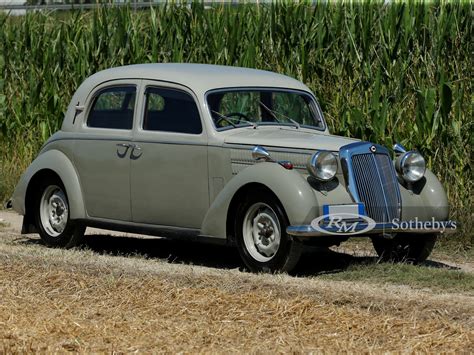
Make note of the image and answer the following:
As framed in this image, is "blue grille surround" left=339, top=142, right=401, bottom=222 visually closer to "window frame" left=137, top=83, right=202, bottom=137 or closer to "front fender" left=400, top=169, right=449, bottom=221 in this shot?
"front fender" left=400, top=169, right=449, bottom=221

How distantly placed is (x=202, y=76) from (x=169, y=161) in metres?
0.85

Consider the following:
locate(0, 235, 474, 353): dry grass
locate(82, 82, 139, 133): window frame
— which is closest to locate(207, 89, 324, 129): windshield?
locate(82, 82, 139, 133): window frame

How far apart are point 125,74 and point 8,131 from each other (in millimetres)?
6414

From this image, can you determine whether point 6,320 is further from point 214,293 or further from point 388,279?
point 388,279

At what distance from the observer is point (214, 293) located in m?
8.64

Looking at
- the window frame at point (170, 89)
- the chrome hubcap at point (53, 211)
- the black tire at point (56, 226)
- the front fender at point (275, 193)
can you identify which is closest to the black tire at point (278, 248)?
the front fender at point (275, 193)

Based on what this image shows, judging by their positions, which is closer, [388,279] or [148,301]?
[148,301]

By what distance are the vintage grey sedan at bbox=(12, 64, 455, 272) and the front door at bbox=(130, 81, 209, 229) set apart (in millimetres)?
12

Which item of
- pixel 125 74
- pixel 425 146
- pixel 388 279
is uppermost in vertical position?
pixel 125 74

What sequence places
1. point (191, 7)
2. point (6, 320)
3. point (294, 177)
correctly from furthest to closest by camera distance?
point (191, 7) → point (294, 177) → point (6, 320)

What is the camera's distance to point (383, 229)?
10.1 metres

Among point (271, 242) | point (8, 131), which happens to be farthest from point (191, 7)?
point (271, 242)

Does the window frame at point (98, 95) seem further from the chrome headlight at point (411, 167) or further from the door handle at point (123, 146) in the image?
the chrome headlight at point (411, 167)

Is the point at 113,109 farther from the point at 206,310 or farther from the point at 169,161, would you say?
the point at 206,310
